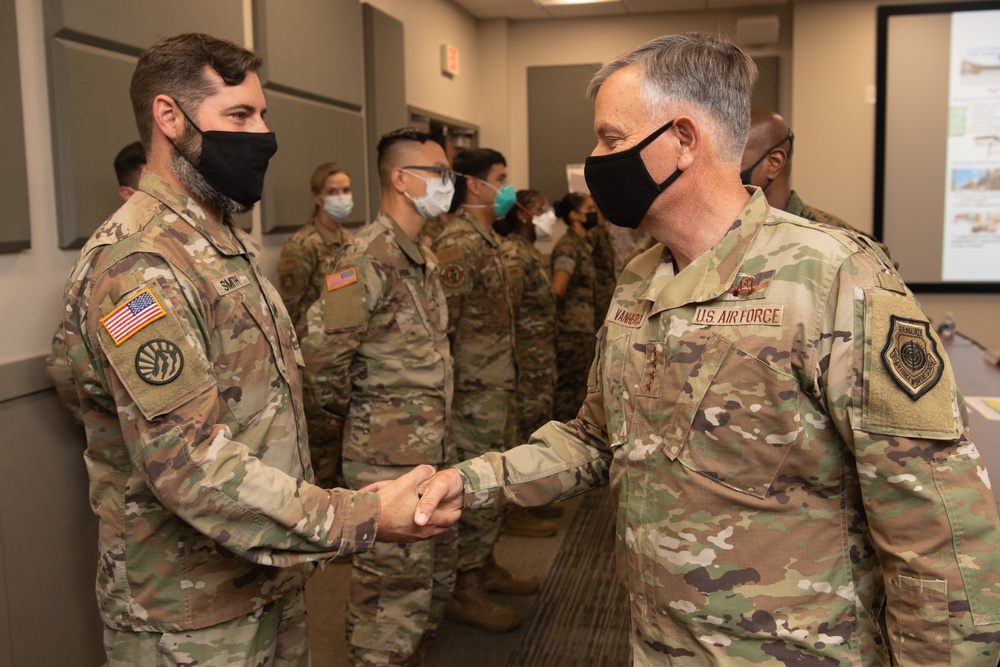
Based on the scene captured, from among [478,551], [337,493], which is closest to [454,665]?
[478,551]

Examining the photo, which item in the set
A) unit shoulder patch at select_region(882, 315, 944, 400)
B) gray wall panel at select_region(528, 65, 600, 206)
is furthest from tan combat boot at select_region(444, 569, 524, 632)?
gray wall panel at select_region(528, 65, 600, 206)

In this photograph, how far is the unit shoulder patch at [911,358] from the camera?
41.7 inches

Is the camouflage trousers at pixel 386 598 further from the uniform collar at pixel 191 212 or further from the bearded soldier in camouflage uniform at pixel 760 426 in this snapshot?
the bearded soldier in camouflage uniform at pixel 760 426

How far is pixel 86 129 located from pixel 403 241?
97 cm

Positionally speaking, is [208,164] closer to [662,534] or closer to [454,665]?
[662,534]

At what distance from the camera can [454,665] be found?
280cm

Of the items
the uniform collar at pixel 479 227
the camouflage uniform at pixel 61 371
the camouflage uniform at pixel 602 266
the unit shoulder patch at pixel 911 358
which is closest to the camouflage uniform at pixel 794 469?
the unit shoulder patch at pixel 911 358

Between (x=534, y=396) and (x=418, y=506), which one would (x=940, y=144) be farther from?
(x=418, y=506)

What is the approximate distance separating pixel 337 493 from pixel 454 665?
156cm

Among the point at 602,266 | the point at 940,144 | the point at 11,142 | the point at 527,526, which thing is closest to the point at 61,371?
the point at 11,142

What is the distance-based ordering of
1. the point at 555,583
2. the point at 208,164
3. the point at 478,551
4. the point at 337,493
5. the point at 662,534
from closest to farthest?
1. the point at 662,534
2. the point at 337,493
3. the point at 208,164
4. the point at 478,551
5. the point at 555,583

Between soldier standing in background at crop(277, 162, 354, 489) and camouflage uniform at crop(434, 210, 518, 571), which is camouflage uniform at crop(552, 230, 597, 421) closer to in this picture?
soldier standing in background at crop(277, 162, 354, 489)

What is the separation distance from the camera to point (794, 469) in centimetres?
117

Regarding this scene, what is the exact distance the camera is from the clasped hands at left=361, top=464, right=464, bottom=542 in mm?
1527
